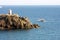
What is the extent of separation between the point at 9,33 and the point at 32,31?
294 inches

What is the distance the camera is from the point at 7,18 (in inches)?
3361

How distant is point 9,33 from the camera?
81125 mm

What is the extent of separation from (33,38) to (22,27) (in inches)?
507

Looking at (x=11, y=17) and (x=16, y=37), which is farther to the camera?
(x=11, y=17)

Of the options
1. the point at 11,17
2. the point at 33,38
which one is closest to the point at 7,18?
the point at 11,17

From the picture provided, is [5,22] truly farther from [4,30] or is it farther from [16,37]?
[16,37]

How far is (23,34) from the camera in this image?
80.8m

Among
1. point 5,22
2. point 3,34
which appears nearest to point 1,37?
point 3,34

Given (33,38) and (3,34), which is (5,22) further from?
(33,38)

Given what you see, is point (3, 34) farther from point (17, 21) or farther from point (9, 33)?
point (17, 21)

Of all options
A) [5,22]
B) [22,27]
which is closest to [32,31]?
[22,27]

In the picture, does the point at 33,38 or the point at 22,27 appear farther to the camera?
the point at 22,27

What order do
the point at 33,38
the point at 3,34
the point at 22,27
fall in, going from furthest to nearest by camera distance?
the point at 22,27 < the point at 3,34 < the point at 33,38

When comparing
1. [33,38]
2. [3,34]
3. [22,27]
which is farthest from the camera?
[22,27]
